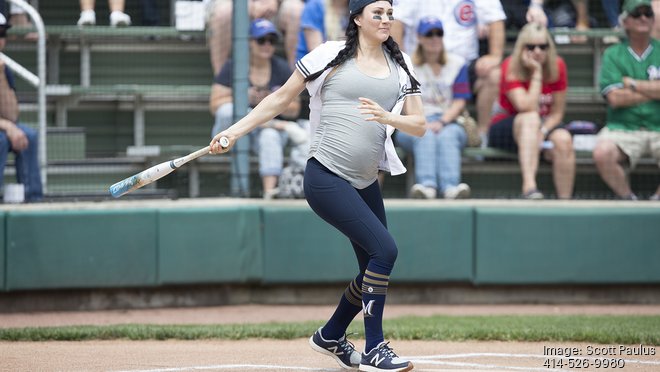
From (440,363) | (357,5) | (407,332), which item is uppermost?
(357,5)

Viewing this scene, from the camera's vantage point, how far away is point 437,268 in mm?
9414

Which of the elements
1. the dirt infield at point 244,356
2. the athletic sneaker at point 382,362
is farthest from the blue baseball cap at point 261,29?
the athletic sneaker at point 382,362

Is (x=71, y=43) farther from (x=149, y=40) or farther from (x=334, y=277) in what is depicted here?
(x=334, y=277)

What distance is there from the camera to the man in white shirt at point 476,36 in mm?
9680

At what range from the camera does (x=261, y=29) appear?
940cm

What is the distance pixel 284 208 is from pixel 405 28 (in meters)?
2.07

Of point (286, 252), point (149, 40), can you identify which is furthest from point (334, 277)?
point (149, 40)

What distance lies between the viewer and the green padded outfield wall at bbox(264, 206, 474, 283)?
934 cm

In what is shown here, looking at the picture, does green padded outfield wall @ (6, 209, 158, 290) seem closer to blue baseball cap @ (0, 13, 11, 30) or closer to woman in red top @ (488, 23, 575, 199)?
blue baseball cap @ (0, 13, 11, 30)

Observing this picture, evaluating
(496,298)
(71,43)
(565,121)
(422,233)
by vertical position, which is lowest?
(496,298)

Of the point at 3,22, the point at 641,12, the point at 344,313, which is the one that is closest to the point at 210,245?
the point at 3,22

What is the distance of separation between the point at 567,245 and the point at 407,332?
8.94 ft

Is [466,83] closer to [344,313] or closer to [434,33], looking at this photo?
[434,33]

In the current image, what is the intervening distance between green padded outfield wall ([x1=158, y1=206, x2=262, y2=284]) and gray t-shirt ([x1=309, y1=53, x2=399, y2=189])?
3954 millimetres
